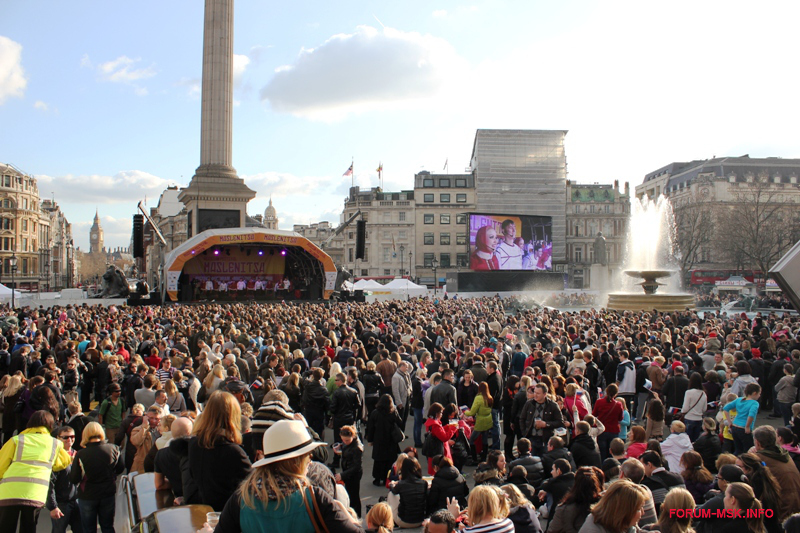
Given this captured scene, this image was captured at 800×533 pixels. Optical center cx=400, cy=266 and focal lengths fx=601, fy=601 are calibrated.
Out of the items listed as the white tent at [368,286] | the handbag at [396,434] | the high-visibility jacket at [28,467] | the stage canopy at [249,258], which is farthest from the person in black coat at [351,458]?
the white tent at [368,286]

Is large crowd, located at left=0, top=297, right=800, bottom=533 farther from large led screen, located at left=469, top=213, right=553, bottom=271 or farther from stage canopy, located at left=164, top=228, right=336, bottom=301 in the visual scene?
large led screen, located at left=469, top=213, right=553, bottom=271

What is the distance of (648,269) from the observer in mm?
37438

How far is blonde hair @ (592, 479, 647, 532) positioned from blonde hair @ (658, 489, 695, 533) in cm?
52

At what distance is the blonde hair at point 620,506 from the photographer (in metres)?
4.05

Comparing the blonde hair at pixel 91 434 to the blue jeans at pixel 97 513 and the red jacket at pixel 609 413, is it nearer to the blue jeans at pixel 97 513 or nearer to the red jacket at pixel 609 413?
the blue jeans at pixel 97 513

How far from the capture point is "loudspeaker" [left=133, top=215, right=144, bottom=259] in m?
37.6

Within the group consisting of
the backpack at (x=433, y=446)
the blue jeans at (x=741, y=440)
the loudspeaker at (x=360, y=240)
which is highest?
the loudspeaker at (x=360, y=240)

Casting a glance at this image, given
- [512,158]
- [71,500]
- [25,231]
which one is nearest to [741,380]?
[71,500]

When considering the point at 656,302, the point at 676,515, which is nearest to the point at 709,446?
the point at 676,515

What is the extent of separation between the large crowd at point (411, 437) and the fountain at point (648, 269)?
1645cm

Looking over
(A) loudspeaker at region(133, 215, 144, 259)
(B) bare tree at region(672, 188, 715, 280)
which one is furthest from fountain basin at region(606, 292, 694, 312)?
(B) bare tree at region(672, 188, 715, 280)

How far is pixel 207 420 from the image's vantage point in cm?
416

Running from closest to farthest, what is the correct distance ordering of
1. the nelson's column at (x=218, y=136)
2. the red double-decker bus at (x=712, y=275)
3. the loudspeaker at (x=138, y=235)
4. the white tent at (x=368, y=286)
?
1. the loudspeaker at (x=138, y=235)
2. the nelson's column at (x=218, y=136)
3. the white tent at (x=368, y=286)
4. the red double-decker bus at (x=712, y=275)

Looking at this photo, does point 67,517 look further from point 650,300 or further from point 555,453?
point 650,300
